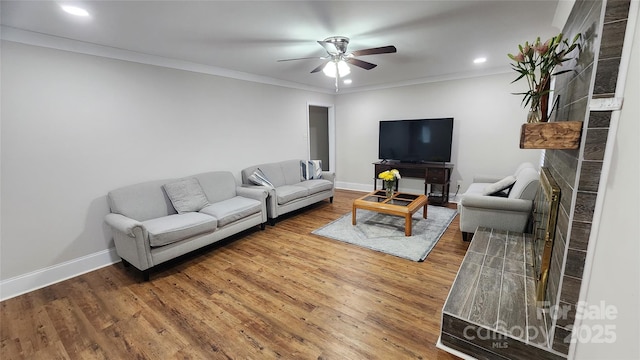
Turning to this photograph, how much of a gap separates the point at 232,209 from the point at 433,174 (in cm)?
362

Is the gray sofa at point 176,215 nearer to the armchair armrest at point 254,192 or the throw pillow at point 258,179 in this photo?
the armchair armrest at point 254,192

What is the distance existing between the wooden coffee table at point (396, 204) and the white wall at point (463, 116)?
1.43 metres

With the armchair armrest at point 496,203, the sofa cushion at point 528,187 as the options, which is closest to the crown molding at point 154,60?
the sofa cushion at point 528,187

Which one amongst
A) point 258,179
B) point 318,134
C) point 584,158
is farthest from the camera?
point 318,134

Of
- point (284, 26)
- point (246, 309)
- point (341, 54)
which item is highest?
point (284, 26)

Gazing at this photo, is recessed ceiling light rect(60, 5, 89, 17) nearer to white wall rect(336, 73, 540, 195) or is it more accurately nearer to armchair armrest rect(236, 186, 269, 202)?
armchair armrest rect(236, 186, 269, 202)

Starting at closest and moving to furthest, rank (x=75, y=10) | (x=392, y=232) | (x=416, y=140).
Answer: (x=75, y=10) < (x=392, y=232) < (x=416, y=140)

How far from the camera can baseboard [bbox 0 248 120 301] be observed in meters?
2.41

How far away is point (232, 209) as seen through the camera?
3.34 metres

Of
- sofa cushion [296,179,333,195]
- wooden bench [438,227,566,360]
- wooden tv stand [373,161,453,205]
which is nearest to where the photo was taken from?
wooden bench [438,227,566,360]

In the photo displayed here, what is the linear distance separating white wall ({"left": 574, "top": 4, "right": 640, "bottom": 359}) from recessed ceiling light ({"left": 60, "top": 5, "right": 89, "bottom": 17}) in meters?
3.31

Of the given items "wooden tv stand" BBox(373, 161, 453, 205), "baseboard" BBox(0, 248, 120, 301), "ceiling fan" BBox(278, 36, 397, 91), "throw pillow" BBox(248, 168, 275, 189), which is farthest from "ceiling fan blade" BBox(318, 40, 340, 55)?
"baseboard" BBox(0, 248, 120, 301)

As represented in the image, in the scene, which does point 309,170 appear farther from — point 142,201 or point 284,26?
point 284,26

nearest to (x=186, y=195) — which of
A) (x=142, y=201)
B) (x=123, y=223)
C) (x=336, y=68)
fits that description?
(x=142, y=201)
